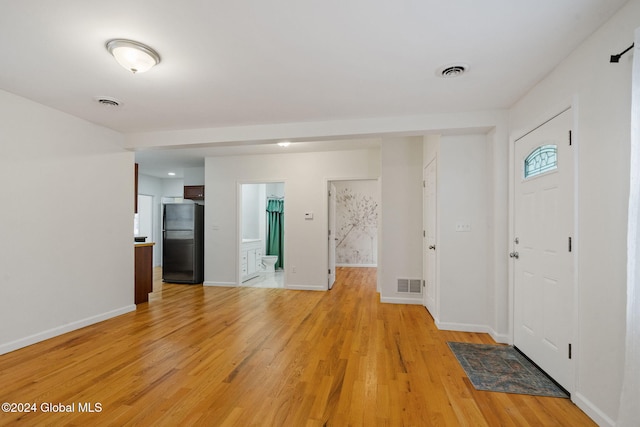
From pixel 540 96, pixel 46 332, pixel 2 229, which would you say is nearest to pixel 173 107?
pixel 2 229

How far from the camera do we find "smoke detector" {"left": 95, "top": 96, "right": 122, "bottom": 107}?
110 inches

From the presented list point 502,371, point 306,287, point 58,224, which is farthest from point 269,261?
point 502,371

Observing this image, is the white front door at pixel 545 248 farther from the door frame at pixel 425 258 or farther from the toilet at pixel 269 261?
the toilet at pixel 269 261

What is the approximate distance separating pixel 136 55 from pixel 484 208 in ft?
11.6

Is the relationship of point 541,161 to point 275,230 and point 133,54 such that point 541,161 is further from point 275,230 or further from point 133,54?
point 275,230

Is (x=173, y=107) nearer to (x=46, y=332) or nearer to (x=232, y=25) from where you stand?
(x=232, y=25)

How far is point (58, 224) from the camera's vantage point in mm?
3131

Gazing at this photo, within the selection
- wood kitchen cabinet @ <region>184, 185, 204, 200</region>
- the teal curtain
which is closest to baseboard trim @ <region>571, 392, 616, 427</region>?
the teal curtain

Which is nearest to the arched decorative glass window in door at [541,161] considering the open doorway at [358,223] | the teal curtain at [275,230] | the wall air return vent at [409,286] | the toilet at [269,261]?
the wall air return vent at [409,286]

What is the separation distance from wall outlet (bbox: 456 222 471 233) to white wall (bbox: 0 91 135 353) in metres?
4.35

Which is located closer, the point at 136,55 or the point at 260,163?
the point at 136,55

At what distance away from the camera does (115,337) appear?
3.05 metres

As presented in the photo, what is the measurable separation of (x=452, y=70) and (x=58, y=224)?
4.17 m

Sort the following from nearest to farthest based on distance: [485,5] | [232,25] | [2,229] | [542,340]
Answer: [485,5] < [232,25] < [542,340] < [2,229]
